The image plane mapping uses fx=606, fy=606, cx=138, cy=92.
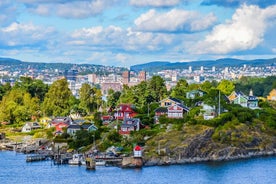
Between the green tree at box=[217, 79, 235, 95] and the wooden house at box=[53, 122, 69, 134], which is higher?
the green tree at box=[217, 79, 235, 95]

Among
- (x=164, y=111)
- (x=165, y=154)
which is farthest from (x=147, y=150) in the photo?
Result: (x=164, y=111)

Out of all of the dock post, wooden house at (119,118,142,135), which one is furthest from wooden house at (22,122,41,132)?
the dock post

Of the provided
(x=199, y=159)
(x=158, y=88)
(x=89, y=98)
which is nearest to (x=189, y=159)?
(x=199, y=159)

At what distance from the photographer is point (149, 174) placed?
200 ft

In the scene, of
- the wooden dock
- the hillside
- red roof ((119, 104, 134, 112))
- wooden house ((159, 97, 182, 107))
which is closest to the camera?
the hillside

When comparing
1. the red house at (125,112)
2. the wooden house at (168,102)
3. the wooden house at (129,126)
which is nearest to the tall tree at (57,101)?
the red house at (125,112)

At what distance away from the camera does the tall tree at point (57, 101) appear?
4076 inches

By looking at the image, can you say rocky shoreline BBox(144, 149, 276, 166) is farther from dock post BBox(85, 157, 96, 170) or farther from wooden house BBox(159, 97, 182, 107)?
wooden house BBox(159, 97, 182, 107)

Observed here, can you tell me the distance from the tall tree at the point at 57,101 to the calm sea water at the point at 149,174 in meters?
33.8

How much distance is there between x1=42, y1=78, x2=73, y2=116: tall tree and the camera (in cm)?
10353

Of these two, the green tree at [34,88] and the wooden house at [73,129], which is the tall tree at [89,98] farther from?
the wooden house at [73,129]

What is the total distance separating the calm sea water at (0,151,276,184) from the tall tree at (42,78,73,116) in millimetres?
33793

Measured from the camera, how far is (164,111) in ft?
272

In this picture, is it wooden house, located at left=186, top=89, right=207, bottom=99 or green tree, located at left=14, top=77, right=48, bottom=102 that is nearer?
wooden house, located at left=186, top=89, right=207, bottom=99
